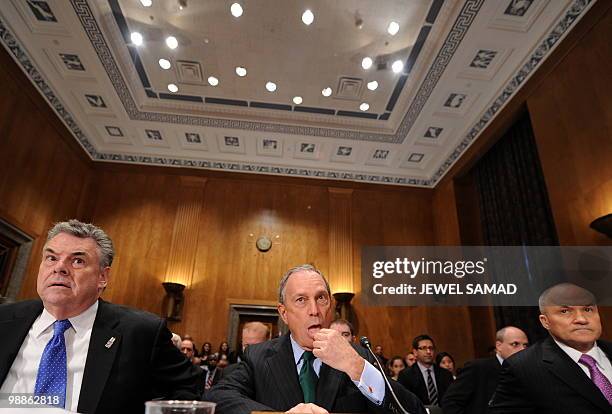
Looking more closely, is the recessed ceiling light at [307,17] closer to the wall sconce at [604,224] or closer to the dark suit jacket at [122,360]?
the wall sconce at [604,224]

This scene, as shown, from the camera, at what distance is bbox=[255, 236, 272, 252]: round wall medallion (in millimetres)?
8886

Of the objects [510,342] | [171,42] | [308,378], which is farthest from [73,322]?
[171,42]

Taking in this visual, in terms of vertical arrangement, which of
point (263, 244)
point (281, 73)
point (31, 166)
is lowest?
point (263, 244)

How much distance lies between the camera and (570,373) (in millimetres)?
1966

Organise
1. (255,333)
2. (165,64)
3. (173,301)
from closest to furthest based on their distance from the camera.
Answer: (255,333)
(165,64)
(173,301)

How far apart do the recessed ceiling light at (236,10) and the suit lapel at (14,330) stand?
16.5 ft

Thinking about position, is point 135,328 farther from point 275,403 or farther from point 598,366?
point 598,366

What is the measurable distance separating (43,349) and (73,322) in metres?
0.14

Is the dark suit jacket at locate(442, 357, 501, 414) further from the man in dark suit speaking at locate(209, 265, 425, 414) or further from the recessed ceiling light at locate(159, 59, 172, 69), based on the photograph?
the recessed ceiling light at locate(159, 59, 172, 69)

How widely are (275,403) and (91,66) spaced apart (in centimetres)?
684

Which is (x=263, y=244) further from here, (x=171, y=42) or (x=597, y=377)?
(x=597, y=377)

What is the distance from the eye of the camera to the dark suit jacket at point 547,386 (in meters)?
1.89

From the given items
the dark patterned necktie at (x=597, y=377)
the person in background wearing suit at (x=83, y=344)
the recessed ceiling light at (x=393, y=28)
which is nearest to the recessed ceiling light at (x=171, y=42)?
the recessed ceiling light at (x=393, y=28)

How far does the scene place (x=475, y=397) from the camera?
3102 millimetres
